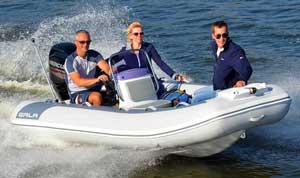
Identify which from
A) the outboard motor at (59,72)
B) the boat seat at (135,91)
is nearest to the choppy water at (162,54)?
the boat seat at (135,91)

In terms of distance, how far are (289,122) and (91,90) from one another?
2.43 metres

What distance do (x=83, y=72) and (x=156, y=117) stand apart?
1.18 m

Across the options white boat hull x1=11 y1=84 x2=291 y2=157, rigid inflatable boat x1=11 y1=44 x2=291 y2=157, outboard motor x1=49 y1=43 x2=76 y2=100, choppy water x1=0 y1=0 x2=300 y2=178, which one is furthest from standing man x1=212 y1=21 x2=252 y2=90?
outboard motor x1=49 y1=43 x2=76 y2=100

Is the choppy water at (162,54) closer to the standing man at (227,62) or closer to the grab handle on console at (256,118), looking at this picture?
the grab handle on console at (256,118)

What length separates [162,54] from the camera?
1205 centimetres

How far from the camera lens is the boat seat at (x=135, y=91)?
7.16 meters

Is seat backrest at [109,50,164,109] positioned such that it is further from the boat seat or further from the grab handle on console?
the grab handle on console

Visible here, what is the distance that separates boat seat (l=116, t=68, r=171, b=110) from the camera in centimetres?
716

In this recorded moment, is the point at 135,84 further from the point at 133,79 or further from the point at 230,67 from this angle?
the point at 230,67

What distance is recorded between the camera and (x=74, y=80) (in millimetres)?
7324

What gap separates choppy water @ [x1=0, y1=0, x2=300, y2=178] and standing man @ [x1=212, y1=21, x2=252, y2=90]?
922 mm

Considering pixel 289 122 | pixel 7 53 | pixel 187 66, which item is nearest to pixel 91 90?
pixel 289 122

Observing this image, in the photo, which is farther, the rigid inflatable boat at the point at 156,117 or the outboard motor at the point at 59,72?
the outboard motor at the point at 59,72

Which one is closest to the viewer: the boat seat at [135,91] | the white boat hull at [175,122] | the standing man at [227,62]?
the white boat hull at [175,122]
